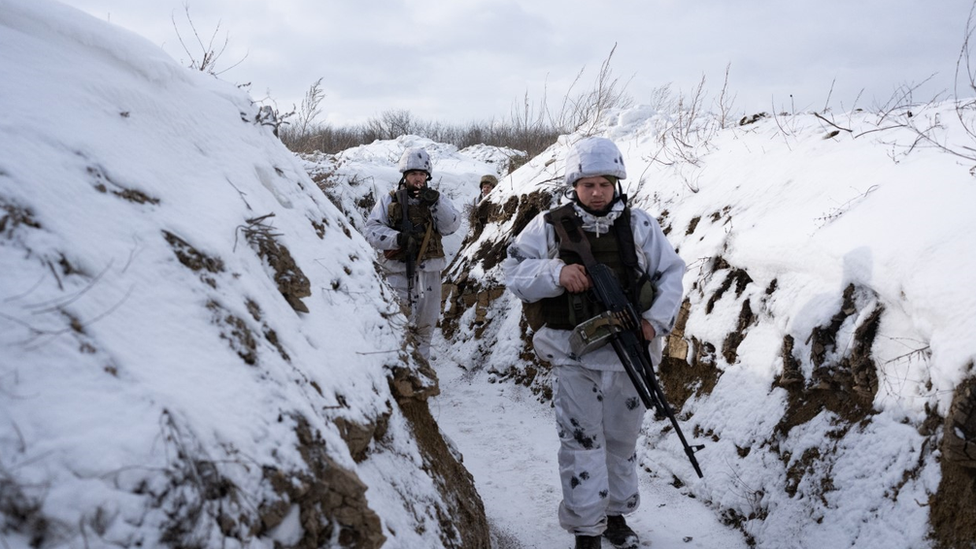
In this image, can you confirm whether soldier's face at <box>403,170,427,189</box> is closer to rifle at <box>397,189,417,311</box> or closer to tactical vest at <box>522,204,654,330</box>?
rifle at <box>397,189,417,311</box>

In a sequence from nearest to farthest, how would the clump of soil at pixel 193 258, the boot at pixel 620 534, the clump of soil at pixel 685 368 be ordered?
the clump of soil at pixel 193 258, the boot at pixel 620 534, the clump of soil at pixel 685 368

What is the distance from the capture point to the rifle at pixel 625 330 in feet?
9.18

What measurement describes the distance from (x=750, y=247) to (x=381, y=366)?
8.49 ft

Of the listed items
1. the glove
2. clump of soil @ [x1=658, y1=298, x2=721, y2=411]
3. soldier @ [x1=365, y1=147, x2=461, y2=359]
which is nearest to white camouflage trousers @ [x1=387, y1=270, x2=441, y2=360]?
soldier @ [x1=365, y1=147, x2=461, y2=359]

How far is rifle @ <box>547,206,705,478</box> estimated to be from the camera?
2.80 metres

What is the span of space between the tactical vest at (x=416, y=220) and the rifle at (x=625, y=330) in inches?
107

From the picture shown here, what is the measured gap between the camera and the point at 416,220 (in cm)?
548

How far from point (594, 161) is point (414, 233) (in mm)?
2750

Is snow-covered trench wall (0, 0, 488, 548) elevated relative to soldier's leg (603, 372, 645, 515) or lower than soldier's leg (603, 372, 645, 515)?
elevated

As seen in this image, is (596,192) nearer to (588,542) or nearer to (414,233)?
(588,542)

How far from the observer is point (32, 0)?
7.39 ft

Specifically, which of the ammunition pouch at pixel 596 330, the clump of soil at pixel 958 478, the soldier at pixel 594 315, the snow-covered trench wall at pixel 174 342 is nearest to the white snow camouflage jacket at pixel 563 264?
the soldier at pixel 594 315

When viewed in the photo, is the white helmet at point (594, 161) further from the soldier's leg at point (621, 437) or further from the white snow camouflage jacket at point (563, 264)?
the soldier's leg at point (621, 437)

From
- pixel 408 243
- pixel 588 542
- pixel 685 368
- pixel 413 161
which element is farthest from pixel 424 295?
pixel 588 542
